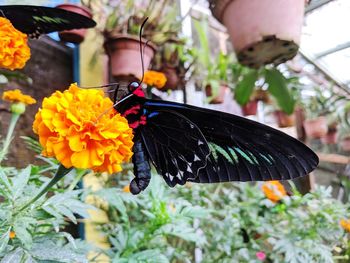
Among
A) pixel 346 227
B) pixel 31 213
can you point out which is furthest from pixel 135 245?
pixel 346 227

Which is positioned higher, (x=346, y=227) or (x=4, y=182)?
(x=4, y=182)

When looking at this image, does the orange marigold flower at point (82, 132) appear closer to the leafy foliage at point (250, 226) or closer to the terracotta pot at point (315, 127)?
the leafy foliage at point (250, 226)

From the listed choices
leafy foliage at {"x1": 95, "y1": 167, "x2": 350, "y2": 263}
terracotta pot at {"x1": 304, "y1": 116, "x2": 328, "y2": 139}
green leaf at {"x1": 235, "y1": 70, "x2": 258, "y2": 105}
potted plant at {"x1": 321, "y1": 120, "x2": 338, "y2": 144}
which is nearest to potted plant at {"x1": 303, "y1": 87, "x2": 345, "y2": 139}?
terracotta pot at {"x1": 304, "y1": 116, "x2": 328, "y2": 139}

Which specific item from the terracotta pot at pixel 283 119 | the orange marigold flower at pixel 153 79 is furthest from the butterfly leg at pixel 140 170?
the terracotta pot at pixel 283 119

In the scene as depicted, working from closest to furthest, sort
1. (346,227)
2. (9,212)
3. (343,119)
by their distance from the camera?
(9,212) < (346,227) < (343,119)

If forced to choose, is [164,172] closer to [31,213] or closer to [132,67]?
[31,213]

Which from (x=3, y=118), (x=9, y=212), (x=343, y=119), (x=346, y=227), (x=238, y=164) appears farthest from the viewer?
(x=343, y=119)
